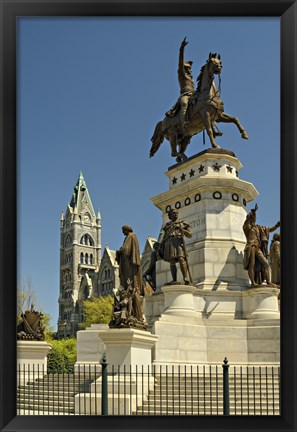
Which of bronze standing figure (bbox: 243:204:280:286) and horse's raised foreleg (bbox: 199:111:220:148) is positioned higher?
horse's raised foreleg (bbox: 199:111:220:148)

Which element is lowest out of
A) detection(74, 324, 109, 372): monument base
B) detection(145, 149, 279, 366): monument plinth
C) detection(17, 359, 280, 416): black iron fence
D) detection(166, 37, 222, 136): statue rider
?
detection(17, 359, 280, 416): black iron fence

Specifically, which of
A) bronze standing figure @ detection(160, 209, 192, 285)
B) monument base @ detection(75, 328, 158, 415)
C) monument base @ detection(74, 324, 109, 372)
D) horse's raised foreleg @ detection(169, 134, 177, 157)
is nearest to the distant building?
horse's raised foreleg @ detection(169, 134, 177, 157)

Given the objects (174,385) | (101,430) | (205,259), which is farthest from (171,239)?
(101,430)

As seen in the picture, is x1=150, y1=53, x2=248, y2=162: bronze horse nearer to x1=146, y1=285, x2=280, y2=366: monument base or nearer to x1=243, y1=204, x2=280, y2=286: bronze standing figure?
x1=243, y1=204, x2=280, y2=286: bronze standing figure

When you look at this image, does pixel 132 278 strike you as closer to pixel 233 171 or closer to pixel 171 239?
pixel 171 239

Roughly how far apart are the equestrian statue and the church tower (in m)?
109

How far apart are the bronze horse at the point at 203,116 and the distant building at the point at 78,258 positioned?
3676 inches

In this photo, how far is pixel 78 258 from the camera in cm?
15025

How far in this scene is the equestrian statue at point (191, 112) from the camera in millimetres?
24938

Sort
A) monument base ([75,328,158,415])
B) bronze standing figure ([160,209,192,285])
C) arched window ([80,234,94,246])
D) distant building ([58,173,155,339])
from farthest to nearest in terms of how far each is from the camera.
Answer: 1. arched window ([80,234,94,246])
2. distant building ([58,173,155,339])
3. bronze standing figure ([160,209,192,285])
4. monument base ([75,328,158,415])

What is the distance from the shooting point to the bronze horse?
81.5 feet
